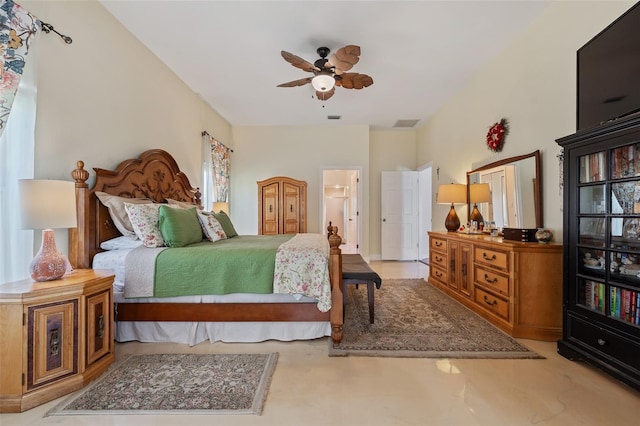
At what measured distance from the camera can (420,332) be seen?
252cm

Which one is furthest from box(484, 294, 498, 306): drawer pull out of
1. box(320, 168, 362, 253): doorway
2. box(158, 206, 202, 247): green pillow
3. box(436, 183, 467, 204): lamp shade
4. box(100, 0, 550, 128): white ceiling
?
box(320, 168, 362, 253): doorway

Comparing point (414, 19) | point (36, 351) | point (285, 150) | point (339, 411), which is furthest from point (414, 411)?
point (285, 150)

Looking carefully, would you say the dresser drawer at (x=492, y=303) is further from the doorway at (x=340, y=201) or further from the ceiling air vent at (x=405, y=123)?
the doorway at (x=340, y=201)

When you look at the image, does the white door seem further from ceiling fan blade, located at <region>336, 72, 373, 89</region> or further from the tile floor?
the tile floor

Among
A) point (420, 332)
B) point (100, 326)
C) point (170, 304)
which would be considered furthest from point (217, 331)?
point (420, 332)

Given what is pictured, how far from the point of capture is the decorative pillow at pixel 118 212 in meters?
2.44

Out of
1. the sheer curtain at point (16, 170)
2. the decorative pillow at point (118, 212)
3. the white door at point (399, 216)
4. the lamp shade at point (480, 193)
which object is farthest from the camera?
the white door at point (399, 216)

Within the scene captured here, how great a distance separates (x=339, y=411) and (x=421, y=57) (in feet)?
11.9

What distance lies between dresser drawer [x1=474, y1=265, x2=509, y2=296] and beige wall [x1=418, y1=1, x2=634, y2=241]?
61 cm

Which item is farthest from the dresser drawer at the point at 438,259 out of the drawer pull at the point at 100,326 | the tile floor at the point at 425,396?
the drawer pull at the point at 100,326

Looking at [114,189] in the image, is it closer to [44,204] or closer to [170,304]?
[44,204]

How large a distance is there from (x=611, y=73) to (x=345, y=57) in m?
1.98

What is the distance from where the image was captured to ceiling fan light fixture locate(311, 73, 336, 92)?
9.57 feet

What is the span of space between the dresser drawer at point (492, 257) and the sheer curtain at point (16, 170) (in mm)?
3683
